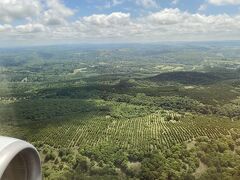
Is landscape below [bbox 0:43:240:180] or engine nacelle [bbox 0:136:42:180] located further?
landscape below [bbox 0:43:240:180]

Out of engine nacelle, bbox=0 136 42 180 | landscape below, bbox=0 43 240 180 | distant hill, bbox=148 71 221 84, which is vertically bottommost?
distant hill, bbox=148 71 221 84

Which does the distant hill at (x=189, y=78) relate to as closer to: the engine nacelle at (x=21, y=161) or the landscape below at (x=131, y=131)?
the landscape below at (x=131, y=131)

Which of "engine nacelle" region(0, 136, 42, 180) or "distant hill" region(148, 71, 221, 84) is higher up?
"engine nacelle" region(0, 136, 42, 180)

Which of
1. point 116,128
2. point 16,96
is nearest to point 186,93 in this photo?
point 116,128

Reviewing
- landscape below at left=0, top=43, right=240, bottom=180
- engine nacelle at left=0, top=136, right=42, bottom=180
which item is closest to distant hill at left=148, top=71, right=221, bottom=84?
landscape below at left=0, top=43, right=240, bottom=180

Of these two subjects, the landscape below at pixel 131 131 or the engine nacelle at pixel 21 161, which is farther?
the landscape below at pixel 131 131

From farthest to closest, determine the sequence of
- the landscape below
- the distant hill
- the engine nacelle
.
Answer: the distant hill, the landscape below, the engine nacelle

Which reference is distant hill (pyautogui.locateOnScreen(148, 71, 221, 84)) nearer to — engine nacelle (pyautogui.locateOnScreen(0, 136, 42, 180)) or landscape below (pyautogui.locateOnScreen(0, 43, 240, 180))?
landscape below (pyautogui.locateOnScreen(0, 43, 240, 180))

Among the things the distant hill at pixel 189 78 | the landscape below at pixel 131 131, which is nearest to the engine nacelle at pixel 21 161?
the landscape below at pixel 131 131
